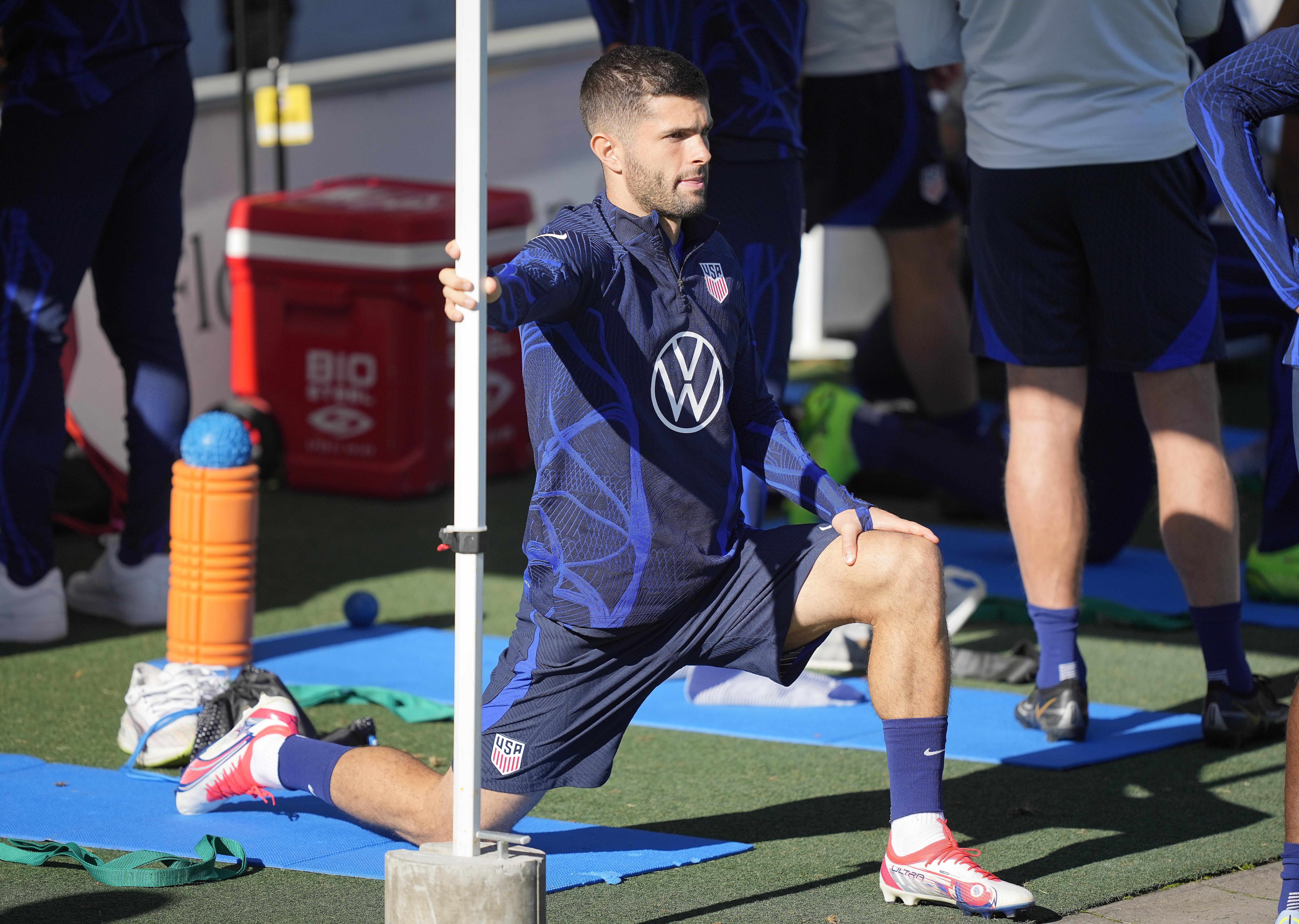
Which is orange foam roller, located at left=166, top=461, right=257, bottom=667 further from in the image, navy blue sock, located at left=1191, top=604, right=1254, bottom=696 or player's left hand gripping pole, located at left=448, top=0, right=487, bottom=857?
navy blue sock, located at left=1191, top=604, right=1254, bottom=696

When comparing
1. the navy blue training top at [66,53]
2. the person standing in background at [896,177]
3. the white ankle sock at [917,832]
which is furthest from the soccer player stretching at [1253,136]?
the navy blue training top at [66,53]

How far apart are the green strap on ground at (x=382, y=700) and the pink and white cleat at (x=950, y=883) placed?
144 centimetres

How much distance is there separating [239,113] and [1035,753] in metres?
4.67

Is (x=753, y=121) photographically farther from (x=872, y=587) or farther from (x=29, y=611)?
(x=29, y=611)

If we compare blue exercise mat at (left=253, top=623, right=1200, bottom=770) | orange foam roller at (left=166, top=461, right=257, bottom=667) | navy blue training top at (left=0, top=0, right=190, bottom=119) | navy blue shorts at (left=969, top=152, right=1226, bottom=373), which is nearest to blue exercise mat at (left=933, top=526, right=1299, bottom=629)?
blue exercise mat at (left=253, top=623, right=1200, bottom=770)

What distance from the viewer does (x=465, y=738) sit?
2381mm

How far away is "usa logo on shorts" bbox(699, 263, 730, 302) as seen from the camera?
114 inches

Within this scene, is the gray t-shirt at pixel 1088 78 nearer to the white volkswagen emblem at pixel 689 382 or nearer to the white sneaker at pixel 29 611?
the white volkswagen emblem at pixel 689 382

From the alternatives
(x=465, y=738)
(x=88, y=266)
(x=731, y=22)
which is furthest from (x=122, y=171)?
(x=465, y=738)

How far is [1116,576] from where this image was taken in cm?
549

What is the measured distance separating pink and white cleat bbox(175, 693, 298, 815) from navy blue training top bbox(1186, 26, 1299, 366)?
1846mm

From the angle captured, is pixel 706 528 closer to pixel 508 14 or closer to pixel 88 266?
pixel 88 266

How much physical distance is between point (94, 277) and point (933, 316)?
9.33 feet

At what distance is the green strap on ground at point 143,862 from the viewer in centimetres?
281
